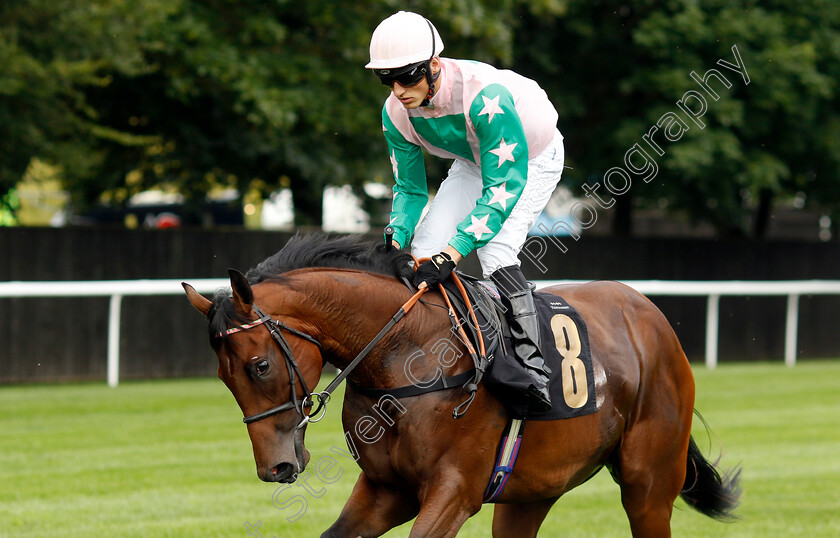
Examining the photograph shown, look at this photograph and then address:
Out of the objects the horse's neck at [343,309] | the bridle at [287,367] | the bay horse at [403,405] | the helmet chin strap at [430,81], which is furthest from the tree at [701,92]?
the bridle at [287,367]

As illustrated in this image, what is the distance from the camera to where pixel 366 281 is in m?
3.28

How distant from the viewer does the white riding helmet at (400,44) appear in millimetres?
3230

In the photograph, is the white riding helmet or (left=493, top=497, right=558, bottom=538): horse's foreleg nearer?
the white riding helmet

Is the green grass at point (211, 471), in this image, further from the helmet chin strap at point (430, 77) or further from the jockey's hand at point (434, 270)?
the helmet chin strap at point (430, 77)

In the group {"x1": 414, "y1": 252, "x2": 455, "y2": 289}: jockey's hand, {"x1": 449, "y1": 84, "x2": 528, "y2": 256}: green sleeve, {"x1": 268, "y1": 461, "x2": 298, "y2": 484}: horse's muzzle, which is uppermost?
{"x1": 449, "y1": 84, "x2": 528, "y2": 256}: green sleeve

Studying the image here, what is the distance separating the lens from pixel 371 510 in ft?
11.0

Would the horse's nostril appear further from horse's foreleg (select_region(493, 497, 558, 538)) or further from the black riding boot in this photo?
horse's foreleg (select_region(493, 497, 558, 538))

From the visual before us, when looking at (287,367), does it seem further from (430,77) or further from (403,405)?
(430,77)

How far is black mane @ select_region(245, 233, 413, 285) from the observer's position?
3.26 m

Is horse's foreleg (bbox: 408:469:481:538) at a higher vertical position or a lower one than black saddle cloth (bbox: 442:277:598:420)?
lower

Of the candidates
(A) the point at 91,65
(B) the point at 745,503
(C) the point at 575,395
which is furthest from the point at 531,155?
(A) the point at 91,65

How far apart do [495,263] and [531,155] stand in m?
0.53

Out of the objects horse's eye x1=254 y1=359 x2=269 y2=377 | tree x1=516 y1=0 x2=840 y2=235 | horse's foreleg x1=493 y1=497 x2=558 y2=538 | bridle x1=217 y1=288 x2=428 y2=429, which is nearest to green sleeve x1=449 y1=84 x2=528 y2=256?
bridle x1=217 y1=288 x2=428 y2=429

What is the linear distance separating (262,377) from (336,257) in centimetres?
60
